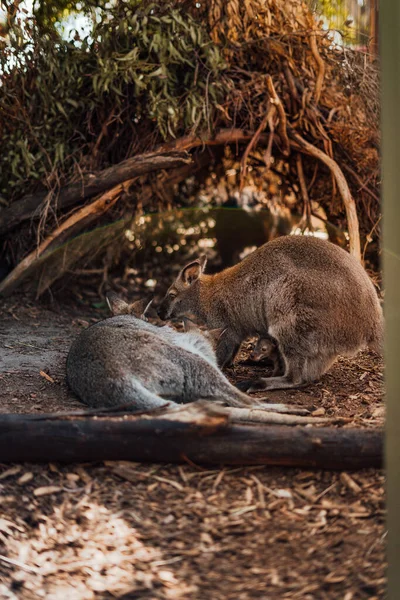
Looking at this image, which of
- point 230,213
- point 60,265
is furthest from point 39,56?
point 230,213

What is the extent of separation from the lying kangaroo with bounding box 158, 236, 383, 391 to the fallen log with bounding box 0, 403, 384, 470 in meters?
1.59

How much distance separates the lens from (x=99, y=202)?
24.3 feet

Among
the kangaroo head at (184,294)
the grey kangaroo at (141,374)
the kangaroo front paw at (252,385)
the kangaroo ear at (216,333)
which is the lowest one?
the kangaroo front paw at (252,385)

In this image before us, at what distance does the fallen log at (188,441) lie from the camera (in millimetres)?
3555

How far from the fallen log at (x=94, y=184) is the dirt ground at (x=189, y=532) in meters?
3.91

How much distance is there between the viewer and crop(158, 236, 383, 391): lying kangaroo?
516 cm

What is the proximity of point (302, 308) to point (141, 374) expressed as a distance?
4.74 ft

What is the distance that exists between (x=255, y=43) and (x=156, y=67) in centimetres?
107

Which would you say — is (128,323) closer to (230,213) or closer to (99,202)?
(99,202)

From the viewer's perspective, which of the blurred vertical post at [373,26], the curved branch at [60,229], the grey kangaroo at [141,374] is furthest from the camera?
the curved branch at [60,229]

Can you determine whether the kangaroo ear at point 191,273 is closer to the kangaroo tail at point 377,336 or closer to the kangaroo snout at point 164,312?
the kangaroo snout at point 164,312

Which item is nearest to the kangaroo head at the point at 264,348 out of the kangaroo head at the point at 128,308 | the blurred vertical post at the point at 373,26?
the kangaroo head at the point at 128,308

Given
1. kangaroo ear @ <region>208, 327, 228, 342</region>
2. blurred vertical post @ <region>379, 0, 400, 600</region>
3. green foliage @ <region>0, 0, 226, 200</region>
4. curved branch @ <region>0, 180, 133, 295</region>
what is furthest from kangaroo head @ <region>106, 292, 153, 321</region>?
blurred vertical post @ <region>379, 0, 400, 600</region>

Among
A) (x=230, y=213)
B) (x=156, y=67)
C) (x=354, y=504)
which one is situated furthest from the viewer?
(x=230, y=213)
